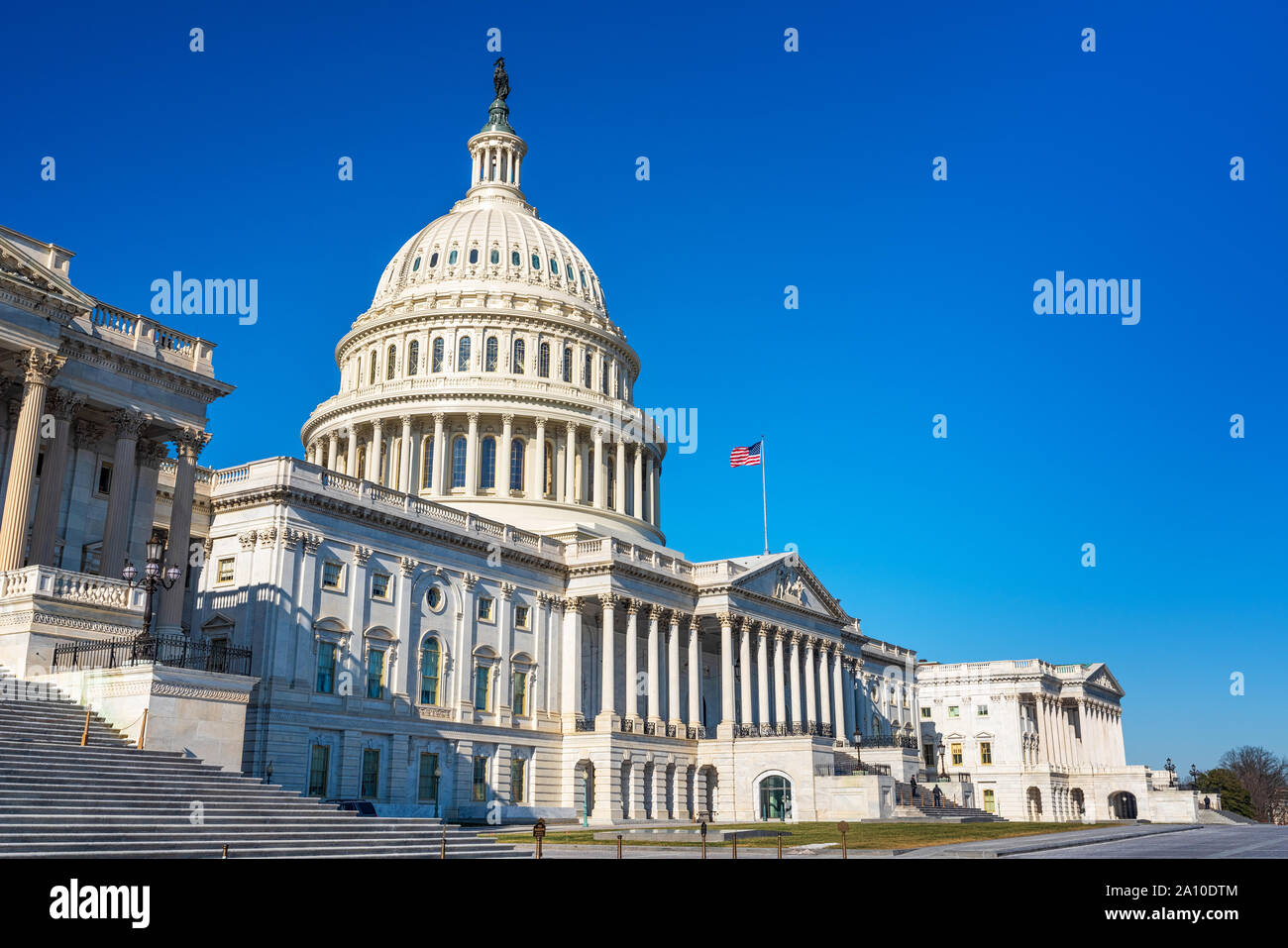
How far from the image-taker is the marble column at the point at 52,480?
39.6 metres

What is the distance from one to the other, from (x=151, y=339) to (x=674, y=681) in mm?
40786

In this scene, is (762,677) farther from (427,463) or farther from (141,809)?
(141,809)

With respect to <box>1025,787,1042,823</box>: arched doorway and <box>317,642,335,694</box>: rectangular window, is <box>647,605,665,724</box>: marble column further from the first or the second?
<box>1025,787,1042,823</box>: arched doorway

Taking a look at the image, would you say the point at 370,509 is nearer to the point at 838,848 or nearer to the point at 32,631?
the point at 32,631

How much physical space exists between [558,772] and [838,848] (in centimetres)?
3537

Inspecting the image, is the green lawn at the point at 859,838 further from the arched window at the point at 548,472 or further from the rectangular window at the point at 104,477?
the arched window at the point at 548,472

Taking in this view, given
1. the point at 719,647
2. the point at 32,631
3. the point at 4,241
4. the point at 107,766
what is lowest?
the point at 107,766

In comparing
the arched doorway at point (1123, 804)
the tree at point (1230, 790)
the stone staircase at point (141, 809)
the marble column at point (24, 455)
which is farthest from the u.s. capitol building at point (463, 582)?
the tree at point (1230, 790)

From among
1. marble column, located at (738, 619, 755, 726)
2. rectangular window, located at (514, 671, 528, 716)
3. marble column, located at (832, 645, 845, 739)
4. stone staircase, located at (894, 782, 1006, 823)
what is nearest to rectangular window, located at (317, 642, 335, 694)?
rectangular window, located at (514, 671, 528, 716)

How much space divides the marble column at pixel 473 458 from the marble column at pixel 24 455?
4683 centimetres

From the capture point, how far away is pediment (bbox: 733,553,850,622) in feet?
266
